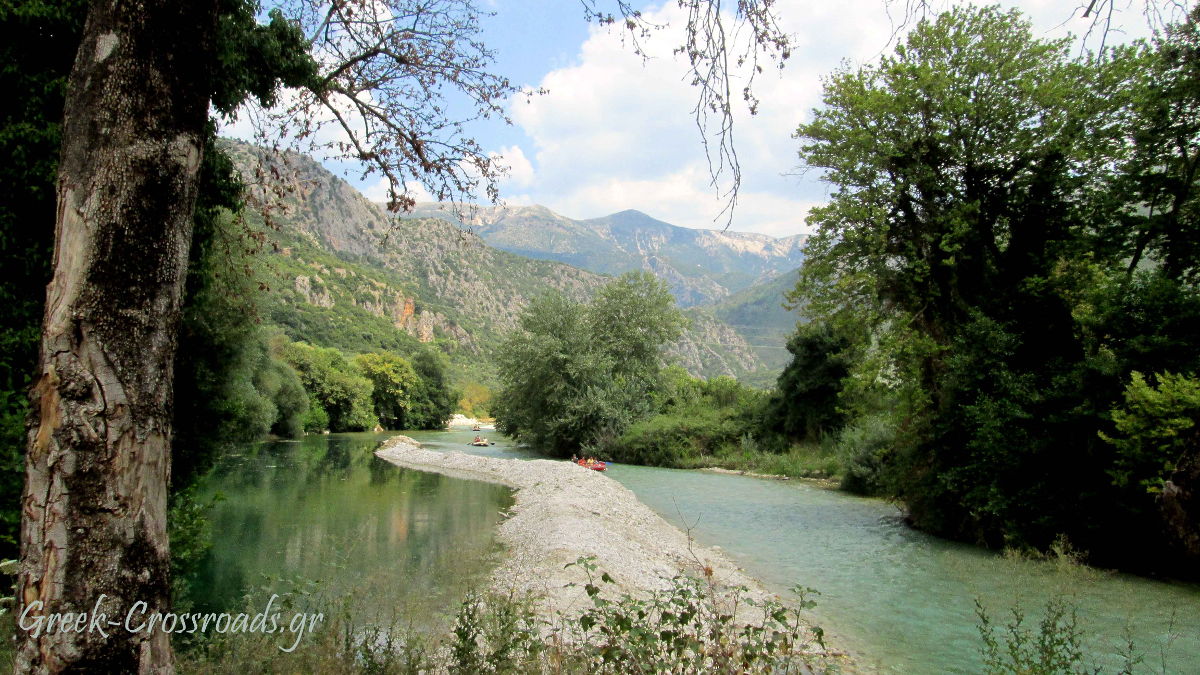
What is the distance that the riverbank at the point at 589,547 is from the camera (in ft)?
26.6

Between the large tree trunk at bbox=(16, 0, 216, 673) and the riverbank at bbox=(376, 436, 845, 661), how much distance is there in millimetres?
2104

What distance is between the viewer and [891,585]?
9.49 meters

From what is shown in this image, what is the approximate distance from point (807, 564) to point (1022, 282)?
270 inches

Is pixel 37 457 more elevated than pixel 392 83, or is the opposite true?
pixel 392 83

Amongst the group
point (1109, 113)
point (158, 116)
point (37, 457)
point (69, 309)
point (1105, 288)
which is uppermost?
point (1109, 113)

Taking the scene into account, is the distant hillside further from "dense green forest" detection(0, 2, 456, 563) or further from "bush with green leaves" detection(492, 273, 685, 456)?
"dense green forest" detection(0, 2, 456, 563)

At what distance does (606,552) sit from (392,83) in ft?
26.1

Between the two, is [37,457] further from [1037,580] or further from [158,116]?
[1037,580]

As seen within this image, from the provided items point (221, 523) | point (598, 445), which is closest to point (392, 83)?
point (221, 523)

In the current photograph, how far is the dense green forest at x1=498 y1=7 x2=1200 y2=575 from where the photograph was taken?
931 centimetres

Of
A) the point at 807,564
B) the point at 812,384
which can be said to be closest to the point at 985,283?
the point at 807,564

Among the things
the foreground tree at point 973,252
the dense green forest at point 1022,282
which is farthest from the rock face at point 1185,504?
the foreground tree at point 973,252

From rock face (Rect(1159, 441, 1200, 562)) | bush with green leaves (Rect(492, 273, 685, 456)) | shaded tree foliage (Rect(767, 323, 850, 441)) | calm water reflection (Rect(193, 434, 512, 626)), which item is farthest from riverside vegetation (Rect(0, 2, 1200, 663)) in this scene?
bush with green leaves (Rect(492, 273, 685, 456))

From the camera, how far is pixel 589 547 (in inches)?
444
